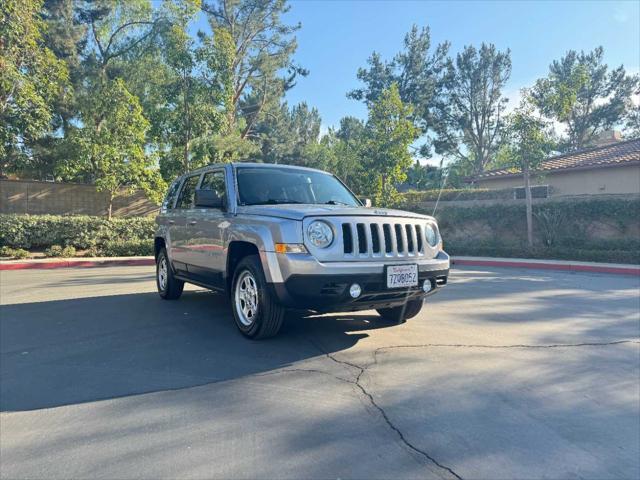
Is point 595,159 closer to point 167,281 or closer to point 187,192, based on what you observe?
point 187,192

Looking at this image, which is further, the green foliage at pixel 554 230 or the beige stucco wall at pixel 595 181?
the beige stucco wall at pixel 595 181

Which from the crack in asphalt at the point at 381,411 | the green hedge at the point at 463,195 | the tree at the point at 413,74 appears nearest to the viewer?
the crack in asphalt at the point at 381,411

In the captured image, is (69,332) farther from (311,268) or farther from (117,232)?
(117,232)

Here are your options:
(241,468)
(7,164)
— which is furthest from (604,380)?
(7,164)

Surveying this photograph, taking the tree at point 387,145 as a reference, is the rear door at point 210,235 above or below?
below

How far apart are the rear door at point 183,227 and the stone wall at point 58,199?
1323 centimetres

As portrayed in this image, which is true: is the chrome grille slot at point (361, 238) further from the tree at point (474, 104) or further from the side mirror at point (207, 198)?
the tree at point (474, 104)

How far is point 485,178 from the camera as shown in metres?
24.5

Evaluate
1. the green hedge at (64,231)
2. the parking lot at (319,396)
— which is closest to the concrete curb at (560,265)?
the parking lot at (319,396)

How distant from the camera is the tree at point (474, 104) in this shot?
3575cm

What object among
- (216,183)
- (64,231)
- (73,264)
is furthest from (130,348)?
(64,231)

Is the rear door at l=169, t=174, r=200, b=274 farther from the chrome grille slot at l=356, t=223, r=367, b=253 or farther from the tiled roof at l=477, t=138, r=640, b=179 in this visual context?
the tiled roof at l=477, t=138, r=640, b=179

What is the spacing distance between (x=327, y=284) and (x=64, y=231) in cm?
1363

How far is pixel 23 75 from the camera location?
1437 centimetres
